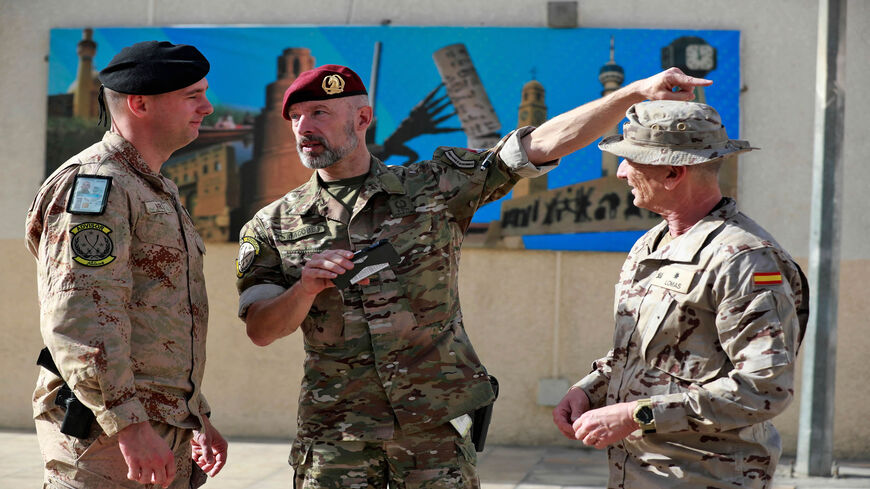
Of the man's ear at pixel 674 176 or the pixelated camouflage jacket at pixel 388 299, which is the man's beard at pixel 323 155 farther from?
the man's ear at pixel 674 176

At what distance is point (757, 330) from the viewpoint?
2297 mm

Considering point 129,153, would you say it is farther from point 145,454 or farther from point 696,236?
point 696,236

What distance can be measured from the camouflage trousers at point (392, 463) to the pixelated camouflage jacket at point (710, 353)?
20.9 inches

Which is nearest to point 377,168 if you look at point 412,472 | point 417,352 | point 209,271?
point 417,352

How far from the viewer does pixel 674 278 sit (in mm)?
2486

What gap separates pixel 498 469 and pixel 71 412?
3.84 meters

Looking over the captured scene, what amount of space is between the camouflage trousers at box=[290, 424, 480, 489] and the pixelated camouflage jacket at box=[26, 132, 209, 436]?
1.27ft

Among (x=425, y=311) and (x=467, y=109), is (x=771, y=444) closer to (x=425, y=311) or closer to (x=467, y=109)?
(x=425, y=311)

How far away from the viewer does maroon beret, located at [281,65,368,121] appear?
306 cm

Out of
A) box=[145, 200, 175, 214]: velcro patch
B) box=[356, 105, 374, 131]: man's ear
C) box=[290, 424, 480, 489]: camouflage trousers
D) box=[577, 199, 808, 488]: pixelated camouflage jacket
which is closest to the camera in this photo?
box=[577, 199, 808, 488]: pixelated camouflage jacket

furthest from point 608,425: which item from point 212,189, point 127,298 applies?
point 212,189

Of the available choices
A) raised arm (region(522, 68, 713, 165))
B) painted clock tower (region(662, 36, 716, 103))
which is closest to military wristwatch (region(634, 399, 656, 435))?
raised arm (region(522, 68, 713, 165))

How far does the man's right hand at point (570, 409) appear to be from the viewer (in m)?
2.72

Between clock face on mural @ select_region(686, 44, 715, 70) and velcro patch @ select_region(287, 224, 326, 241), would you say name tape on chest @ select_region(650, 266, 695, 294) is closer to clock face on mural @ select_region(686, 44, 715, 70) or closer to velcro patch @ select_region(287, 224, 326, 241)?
velcro patch @ select_region(287, 224, 326, 241)
